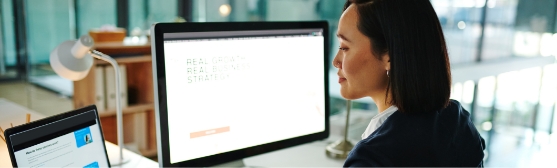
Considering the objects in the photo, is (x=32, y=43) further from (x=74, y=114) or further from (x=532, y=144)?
(x=532, y=144)

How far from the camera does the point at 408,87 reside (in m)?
0.79

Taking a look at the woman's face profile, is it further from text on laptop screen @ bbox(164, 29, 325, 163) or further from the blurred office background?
the blurred office background

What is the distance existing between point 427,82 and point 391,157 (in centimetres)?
17

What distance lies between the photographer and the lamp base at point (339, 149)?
1.42 metres

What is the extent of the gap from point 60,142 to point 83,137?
6 centimetres

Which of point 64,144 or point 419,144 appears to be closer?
point 419,144

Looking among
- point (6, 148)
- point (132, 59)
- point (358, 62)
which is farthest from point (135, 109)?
point (358, 62)

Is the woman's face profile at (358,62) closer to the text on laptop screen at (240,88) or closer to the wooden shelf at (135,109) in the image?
the text on laptop screen at (240,88)

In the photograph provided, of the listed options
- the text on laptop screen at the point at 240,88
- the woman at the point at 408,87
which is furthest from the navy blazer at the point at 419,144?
the text on laptop screen at the point at 240,88

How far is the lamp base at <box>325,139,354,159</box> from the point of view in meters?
1.42

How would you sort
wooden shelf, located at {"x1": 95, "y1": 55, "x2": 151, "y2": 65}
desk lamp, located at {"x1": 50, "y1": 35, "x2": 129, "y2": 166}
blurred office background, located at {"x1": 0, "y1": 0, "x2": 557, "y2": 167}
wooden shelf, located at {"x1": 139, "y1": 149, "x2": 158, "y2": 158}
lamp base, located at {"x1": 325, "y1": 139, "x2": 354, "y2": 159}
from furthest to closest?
wooden shelf, located at {"x1": 139, "y1": 149, "x2": 158, "y2": 158} < wooden shelf, located at {"x1": 95, "y1": 55, "x2": 151, "y2": 65} < blurred office background, located at {"x1": 0, "y1": 0, "x2": 557, "y2": 167} < lamp base, located at {"x1": 325, "y1": 139, "x2": 354, "y2": 159} < desk lamp, located at {"x1": 50, "y1": 35, "x2": 129, "y2": 166}

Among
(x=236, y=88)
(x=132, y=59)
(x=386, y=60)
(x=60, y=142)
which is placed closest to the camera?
(x=386, y=60)

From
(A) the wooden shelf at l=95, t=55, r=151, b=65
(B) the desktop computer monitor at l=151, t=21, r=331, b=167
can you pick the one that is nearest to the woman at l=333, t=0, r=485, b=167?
(B) the desktop computer monitor at l=151, t=21, r=331, b=167

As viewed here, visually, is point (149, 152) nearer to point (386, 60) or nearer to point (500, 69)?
point (500, 69)
